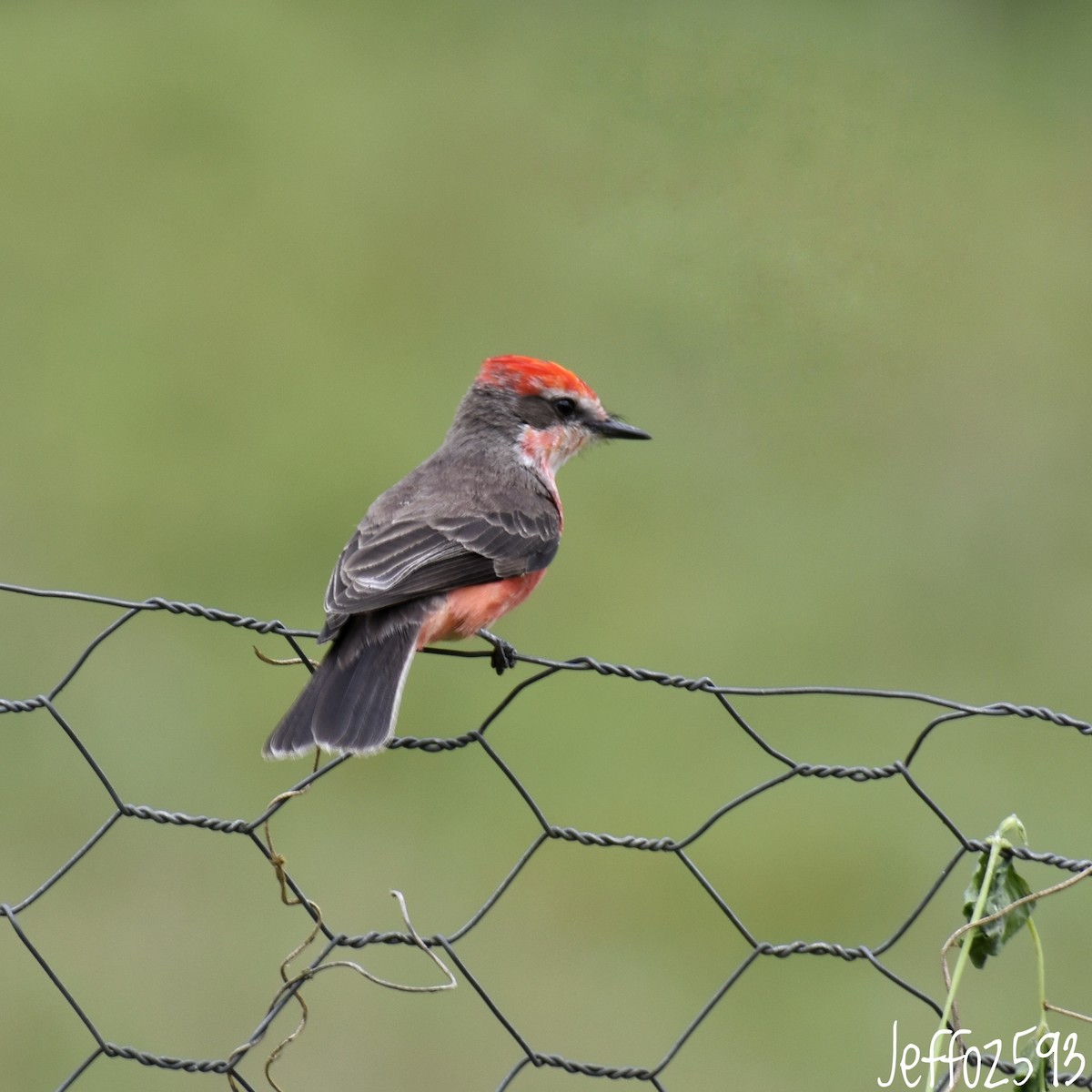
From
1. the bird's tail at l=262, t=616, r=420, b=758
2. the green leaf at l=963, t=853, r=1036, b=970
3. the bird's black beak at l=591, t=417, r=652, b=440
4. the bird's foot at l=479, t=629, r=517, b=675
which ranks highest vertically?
the bird's black beak at l=591, t=417, r=652, b=440

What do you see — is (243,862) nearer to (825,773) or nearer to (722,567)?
(722,567)

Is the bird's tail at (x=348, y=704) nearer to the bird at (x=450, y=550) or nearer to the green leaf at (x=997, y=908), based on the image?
the bird at (x=450, y=550)

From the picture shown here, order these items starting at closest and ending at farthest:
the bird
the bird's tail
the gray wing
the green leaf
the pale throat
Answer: the green leaf → the bird's tail → the bird → the gray wing → the pale throat

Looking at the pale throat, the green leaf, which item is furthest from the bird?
the green leaf

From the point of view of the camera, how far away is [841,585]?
8.69 meters

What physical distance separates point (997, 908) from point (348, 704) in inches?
60.8

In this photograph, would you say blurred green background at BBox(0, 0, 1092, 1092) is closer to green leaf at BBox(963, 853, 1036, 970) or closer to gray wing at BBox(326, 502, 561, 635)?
gray wing at BBox(326, 502, 561, 635)

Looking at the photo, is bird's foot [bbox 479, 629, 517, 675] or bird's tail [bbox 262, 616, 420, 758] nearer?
bird's tail [bbox 262, 616, 420, 758]

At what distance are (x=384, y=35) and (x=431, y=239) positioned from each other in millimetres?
2735

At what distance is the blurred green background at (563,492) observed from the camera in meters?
6.38

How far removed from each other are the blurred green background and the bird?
169 cm

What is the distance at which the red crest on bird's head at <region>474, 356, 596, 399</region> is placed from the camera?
579 centimetres

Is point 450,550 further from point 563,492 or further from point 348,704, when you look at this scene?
point 563,492

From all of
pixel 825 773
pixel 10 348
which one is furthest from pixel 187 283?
pixel 825 773
